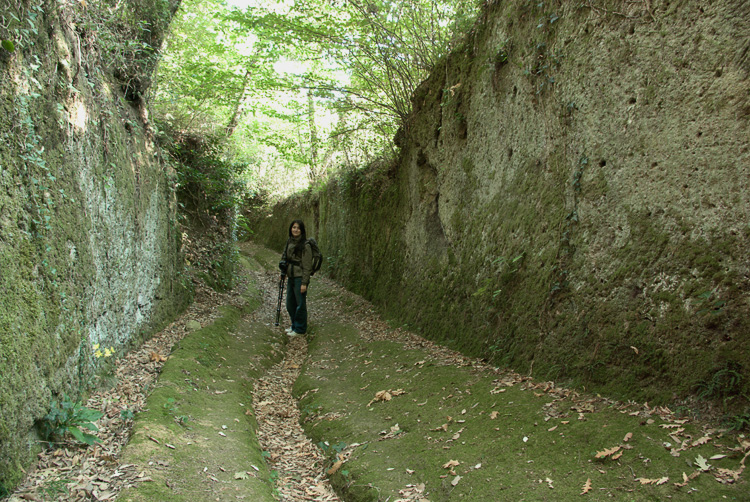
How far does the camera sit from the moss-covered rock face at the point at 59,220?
145 inches

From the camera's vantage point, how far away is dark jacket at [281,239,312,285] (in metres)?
10.2

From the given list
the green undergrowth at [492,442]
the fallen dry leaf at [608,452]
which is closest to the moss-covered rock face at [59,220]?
the green undergrowth at [492,442]

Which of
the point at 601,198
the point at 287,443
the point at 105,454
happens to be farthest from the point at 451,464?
the point at 601,198

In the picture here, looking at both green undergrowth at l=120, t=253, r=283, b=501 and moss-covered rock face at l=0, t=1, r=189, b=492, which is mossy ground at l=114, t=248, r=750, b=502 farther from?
moss-covered rock face at l=0, t=1, r=189, b=492

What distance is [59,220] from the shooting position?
4602 millimetres

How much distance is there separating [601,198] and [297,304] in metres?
7.25

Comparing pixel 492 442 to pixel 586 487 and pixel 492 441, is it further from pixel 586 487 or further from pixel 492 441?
pixel 586 487

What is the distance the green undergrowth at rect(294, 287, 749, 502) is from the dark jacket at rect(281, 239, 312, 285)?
11.7 ft

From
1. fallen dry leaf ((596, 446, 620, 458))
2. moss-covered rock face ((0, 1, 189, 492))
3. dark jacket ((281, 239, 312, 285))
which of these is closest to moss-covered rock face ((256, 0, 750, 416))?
fallen dry leaf ((596, 446, 620, 458))

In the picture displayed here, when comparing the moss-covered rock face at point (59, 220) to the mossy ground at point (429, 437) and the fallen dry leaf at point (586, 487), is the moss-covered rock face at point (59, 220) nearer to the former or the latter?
the mossy ground at point (429, 437)

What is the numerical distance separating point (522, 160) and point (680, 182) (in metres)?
2.67

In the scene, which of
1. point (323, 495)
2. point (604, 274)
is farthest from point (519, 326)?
point (323, 495)

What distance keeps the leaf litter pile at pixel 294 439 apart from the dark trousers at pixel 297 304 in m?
1.92

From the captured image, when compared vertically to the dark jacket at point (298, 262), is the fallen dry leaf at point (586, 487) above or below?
below
